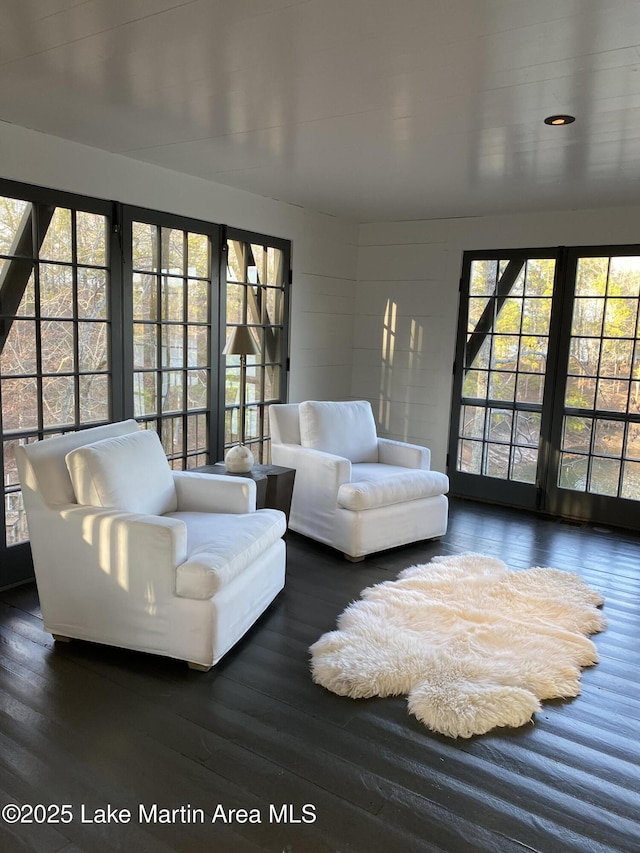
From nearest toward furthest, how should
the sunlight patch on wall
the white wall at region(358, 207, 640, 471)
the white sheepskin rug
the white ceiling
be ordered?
the white ceiling, the white sheepskin rug, the white wall at region(358, 207, 640, 471), the sunlight patch on wall

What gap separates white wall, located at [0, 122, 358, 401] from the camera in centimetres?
351

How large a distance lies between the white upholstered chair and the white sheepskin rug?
0.50m

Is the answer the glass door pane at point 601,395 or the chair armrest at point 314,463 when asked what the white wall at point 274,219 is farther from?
the glass door pane at point 601,395

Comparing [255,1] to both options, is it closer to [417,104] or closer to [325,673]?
[417,104]

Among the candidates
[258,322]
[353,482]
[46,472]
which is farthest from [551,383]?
[46,472]

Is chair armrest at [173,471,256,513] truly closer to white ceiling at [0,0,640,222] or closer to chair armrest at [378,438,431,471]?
chair armrest at [378,438,431,471]

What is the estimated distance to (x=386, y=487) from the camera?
4.17 metres

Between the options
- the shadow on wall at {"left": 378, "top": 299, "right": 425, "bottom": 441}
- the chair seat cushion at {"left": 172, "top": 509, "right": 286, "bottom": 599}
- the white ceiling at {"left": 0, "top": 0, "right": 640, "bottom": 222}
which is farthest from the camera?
the shadow on wall at {"left": 378, "top": 299, "right": 425, "bottom": 441}

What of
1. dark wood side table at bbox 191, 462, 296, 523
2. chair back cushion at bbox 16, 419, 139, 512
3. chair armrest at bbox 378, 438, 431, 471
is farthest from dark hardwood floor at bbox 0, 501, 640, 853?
chair armrest at bbox 378, 438, 431, 471

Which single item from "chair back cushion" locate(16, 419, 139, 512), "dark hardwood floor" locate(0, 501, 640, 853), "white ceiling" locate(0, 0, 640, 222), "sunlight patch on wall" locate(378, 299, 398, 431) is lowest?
"dark hardwood floor" locate(0, 501, 640, 853)

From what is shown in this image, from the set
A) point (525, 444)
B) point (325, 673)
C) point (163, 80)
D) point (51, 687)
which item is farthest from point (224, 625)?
point (525, 444)

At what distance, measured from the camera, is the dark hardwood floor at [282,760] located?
1899 millimetres

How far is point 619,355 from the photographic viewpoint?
5051 mm

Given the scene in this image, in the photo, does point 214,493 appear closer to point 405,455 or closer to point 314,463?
point 314,463
